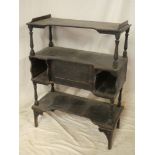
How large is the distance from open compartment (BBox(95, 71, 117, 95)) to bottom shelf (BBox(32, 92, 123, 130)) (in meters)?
0.13

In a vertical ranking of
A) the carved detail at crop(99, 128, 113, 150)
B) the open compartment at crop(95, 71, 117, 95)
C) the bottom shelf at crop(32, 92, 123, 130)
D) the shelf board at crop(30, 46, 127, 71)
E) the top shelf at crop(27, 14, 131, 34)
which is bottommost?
the carved detail at crop(99, 128, 113, 150)

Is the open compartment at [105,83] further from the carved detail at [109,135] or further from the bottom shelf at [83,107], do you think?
the carved detail at [109,135]

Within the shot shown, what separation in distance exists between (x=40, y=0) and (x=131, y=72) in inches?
40.2

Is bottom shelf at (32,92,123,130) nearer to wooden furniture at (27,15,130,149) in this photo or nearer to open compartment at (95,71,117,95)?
wooden furniture at (27,15,130,149)

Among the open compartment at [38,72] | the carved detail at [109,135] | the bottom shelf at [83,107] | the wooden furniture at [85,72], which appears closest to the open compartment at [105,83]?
the wooden furniture at [85,72]

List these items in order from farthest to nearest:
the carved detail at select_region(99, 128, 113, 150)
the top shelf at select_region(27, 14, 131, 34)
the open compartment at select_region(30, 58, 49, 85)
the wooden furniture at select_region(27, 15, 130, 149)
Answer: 1. the open compartment at select_region(30, 58, 49, 85)
2. the carved detail at select_region(99, 128, 113, 150)
3. the wooden furniture at select_region(27, 15, 130, 149)
4. the top shelf at select_region(27, 14, 131, 34)

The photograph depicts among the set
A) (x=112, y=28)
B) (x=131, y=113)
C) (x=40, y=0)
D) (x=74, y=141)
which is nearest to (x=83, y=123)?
(x=74, y=141)

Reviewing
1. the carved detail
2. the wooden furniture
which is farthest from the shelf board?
the carved detail

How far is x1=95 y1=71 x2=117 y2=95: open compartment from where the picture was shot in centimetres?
164

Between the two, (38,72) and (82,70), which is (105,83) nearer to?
(82,70)

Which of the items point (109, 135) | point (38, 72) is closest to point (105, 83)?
point (109, 135)
